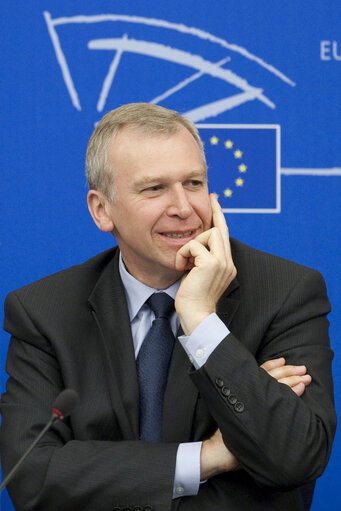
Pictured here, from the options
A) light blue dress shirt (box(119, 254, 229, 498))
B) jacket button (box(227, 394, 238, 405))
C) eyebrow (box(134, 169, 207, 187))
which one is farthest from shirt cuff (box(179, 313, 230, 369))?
eyebrow (box(134, 169, 207, 187))

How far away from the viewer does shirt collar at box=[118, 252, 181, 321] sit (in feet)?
7.50

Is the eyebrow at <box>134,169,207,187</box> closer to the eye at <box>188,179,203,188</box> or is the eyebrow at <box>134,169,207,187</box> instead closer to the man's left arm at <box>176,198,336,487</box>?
the eye at <box>188,179,203,188</box>

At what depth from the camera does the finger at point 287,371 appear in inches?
78.4

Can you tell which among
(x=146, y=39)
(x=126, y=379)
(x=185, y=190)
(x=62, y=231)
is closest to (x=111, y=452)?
(x=126, y=379)

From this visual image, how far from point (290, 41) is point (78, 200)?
1023 millimetres

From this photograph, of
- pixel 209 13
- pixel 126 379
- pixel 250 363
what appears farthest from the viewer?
pixel 209 13

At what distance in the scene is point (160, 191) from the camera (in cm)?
217

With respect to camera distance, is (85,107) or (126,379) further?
(85,107)

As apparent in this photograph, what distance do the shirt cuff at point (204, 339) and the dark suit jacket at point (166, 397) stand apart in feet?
0.08

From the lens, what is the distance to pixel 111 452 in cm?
196

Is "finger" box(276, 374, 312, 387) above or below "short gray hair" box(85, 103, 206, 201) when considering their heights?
below

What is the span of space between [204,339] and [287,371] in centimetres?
26

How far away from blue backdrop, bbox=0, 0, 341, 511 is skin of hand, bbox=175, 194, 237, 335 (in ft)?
2.69

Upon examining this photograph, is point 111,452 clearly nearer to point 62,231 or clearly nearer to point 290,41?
point 62,231
